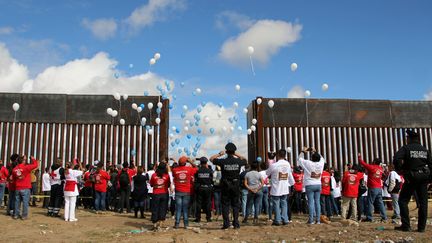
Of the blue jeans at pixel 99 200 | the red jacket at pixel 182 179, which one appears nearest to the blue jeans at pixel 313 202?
the red jacket at pixel 182 179

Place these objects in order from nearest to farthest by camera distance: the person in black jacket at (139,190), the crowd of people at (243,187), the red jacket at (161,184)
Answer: the crowd of people at (243,187) < the red jacket at (161,184) < the person in black jacket at (139,190)

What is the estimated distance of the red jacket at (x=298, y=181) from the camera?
1052cm

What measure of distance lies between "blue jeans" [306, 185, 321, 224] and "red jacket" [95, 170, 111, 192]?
5365 mm

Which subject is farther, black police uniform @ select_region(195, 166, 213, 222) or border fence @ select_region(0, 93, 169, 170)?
border fence @ select_region(0, 93, 169, 170)

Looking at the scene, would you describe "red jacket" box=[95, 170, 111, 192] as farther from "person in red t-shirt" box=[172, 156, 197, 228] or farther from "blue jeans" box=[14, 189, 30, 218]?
"person in red t-shirt" box=[172, 156, 197, 228]

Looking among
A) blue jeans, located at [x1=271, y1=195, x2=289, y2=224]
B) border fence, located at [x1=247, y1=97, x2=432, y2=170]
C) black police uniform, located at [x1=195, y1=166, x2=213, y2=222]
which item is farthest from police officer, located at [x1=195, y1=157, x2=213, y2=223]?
border fence, located at [x1=247, y1=97, x2=432, y2=170]

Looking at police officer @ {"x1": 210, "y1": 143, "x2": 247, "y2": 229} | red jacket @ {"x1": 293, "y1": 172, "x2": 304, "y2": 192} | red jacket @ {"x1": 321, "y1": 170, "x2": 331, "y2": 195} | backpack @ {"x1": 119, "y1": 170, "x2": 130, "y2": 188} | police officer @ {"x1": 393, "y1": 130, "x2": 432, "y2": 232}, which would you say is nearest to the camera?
police officer @ {"x1": 393, "y1": 130, "x2": 432, "y2": 232}

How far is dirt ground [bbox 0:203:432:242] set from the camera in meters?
6.04

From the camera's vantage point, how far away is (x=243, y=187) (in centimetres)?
987

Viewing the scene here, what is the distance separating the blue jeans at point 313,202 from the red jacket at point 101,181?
5.36 metres

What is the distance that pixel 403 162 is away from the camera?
20.6 feet

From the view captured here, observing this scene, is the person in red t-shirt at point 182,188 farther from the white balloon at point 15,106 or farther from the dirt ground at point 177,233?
the white balloon at point 15,106

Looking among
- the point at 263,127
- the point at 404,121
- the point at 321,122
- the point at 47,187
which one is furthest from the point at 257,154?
the point at 47,187

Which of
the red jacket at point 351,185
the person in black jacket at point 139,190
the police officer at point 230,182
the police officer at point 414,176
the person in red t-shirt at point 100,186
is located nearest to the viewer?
the police officer at point 414,176
